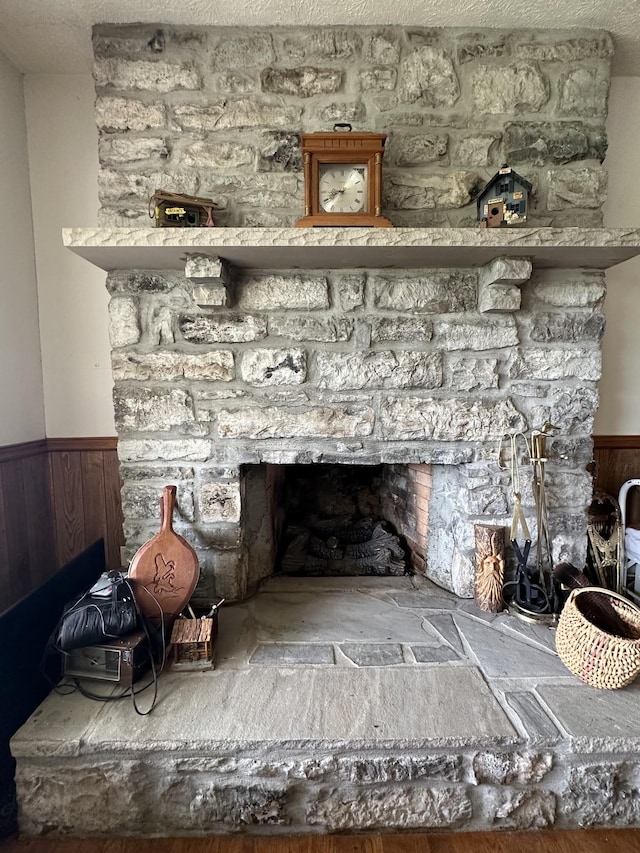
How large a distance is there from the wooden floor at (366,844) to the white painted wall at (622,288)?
1.54 metres

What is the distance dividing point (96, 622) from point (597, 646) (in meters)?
1.50

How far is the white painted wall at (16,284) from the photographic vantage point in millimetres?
1701

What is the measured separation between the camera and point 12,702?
1.20 m

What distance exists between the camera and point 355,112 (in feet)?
5.12

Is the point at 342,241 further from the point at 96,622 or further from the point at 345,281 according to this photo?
the point at 96,622

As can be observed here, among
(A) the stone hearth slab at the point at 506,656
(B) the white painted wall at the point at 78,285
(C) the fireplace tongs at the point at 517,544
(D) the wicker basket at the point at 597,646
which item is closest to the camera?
(D) the wicker basket at the point at 597,646

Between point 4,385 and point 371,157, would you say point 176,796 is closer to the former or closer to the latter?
point 4,385

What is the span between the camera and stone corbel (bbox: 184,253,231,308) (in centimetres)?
143

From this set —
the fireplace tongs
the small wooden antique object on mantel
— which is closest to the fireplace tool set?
the fireplace tongs

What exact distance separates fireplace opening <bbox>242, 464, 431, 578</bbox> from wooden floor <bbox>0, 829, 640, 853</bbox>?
897mm

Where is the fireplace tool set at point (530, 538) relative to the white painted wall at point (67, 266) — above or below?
below

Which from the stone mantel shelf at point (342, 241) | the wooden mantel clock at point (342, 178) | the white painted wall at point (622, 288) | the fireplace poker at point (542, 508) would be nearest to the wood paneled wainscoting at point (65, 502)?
the stone mantel shelf at point (342, 241)

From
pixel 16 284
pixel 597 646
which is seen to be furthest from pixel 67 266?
pixel 597 646

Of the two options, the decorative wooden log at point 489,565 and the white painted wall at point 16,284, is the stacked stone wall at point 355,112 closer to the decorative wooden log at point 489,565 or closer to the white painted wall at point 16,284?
the white painted wall at point 16,284
